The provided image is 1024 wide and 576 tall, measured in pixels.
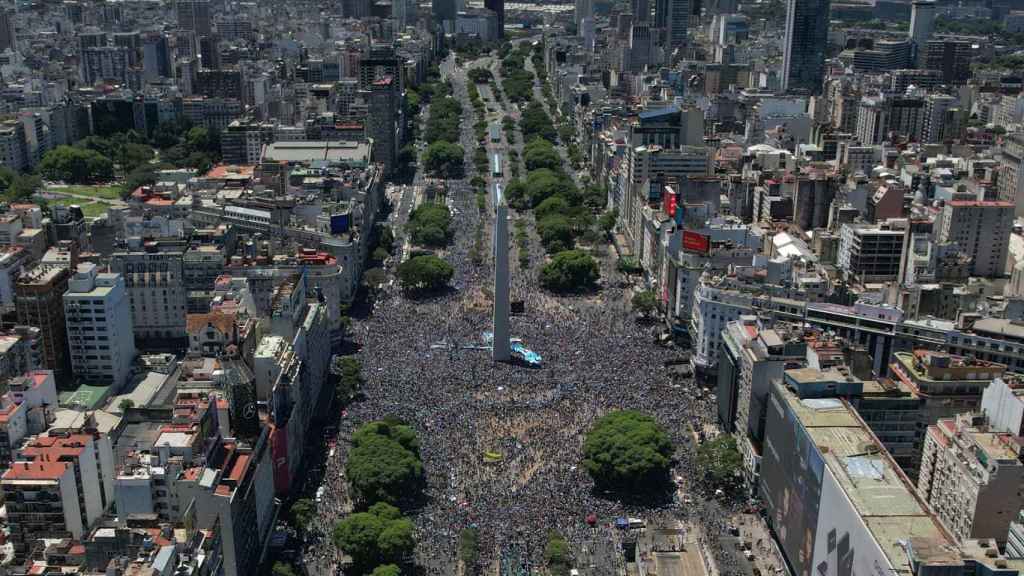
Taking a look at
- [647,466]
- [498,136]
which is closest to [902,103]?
[498,136]

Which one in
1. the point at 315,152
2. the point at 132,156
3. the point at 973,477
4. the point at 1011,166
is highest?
the point at 1011,166

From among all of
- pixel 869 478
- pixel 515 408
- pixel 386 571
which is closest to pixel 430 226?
pixel 515 408

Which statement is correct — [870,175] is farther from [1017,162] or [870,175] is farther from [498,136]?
[498,136]

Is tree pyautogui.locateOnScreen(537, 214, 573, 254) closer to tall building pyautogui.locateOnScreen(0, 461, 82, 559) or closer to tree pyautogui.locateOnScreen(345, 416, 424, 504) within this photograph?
tree pyautogui.locateOnScreen(345, 416, 424, 504)

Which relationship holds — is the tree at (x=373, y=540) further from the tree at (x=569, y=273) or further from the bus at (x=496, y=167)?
the tree at (x=569, y=273)

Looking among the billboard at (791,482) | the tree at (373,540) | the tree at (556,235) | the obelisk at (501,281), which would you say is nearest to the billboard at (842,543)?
the billboard at (791,482)

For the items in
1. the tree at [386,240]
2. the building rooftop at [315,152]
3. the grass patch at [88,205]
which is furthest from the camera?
the grass patch at [88,205]

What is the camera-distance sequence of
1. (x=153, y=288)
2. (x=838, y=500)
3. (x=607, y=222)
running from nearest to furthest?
(x=838, y=500) → (x=153, y=288) → (x=607, y=222)

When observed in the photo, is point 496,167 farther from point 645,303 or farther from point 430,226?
point 430,226
